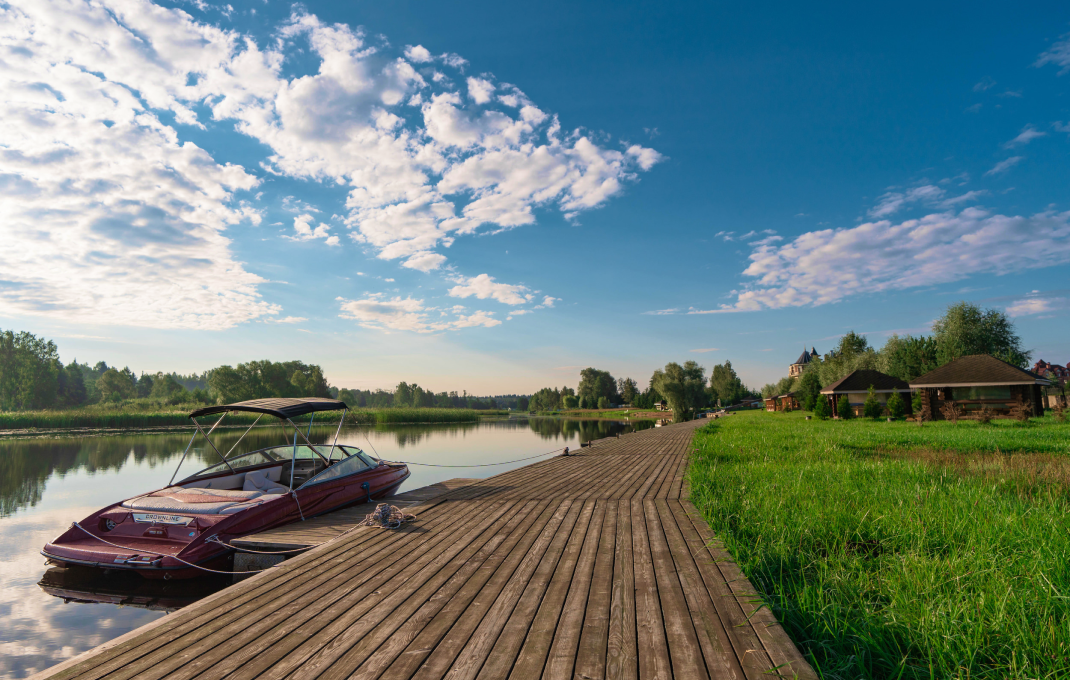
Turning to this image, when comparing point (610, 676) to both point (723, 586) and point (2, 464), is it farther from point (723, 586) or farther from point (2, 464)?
point (2, 464)

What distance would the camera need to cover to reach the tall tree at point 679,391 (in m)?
45.9

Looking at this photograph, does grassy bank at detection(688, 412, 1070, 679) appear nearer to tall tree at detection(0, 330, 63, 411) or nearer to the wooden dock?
the wooden dock

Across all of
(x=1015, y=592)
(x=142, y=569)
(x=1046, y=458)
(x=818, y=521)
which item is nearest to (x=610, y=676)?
(x=1015, y=592)

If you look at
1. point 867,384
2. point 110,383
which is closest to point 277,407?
point 867,384

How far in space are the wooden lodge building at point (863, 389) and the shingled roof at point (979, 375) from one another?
460cm

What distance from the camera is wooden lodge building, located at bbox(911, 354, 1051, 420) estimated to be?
2158 cm

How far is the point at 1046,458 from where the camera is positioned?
8.63 m

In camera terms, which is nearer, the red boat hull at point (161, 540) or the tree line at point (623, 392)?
the red boat hull at point (161, 540)

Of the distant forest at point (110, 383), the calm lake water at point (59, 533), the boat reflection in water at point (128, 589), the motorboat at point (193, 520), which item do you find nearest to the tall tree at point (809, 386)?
the calm lake water at point (59, 533)

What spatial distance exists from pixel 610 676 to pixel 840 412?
3032 cm

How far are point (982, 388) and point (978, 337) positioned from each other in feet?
50.4


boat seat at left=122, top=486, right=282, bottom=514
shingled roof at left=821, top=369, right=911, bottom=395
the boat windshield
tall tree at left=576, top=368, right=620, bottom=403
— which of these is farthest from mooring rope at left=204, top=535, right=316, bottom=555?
tall tree at left=576, top=368, right=620, bottom=403

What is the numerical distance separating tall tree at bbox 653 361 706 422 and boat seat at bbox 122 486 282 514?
42921mm

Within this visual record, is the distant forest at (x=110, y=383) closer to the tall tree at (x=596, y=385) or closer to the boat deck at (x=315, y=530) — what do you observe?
the tall tree at (x=596, y=385)
